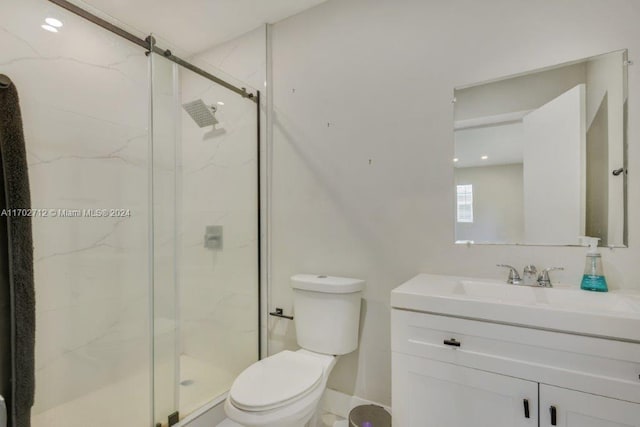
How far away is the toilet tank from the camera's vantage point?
1603 mm

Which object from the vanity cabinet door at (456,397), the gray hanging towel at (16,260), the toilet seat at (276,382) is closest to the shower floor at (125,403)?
the gray hanging towel at (16,260)

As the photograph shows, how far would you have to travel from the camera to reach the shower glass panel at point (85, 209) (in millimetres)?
1432

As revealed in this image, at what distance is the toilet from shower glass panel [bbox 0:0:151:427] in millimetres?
695

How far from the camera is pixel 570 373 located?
918 millimetres

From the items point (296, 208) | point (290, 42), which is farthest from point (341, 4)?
point (296, 208)

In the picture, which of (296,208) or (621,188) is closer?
(621,188)

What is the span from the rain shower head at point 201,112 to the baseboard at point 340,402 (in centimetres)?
175

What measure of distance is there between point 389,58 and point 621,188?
1174 millimetres

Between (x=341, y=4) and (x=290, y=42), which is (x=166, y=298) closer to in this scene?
(x=290, y=42)

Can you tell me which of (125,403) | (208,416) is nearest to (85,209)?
(125,403)

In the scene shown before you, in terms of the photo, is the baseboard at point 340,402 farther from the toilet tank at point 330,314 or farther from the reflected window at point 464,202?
the reflected window at point 464,202

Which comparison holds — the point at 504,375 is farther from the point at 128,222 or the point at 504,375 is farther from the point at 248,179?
the point at 128,222

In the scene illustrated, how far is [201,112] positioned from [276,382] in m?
1.54

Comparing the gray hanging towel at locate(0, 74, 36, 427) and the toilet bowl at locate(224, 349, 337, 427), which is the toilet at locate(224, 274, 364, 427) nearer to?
the toilet bowl at locate(224, 349, 337, 427)
